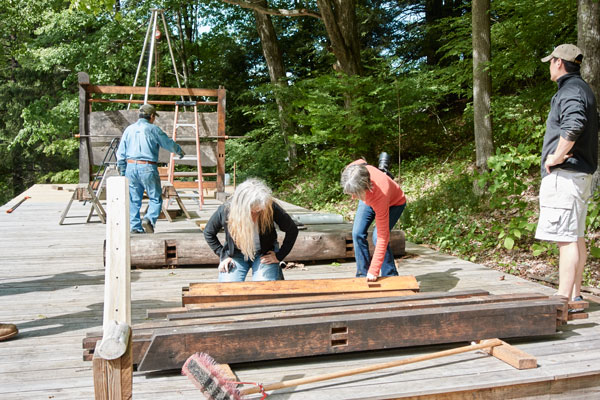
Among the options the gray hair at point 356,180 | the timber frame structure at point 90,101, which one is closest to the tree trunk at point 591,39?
the gray hair at point 356,180

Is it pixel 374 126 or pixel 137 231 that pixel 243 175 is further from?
pixel 137 231

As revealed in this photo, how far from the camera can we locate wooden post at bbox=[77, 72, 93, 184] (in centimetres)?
1004

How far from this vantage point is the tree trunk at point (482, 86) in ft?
29.4

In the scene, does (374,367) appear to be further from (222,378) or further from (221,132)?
(221,132)

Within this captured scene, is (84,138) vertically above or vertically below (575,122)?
above

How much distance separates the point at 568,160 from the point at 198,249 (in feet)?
11.9

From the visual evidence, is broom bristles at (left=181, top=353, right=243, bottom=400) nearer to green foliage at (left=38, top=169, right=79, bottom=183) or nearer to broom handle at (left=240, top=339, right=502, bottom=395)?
broom handle at (left=240, top=339, right=502, bottom=395)

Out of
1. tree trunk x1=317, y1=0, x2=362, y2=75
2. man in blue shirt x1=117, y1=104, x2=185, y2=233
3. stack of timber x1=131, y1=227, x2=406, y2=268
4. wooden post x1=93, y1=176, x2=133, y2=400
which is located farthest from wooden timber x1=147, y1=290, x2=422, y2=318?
tree trunk x1=317, y1=0, x2=362, y2=75

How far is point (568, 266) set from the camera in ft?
12.8

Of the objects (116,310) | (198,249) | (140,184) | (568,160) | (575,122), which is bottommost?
(198,249)

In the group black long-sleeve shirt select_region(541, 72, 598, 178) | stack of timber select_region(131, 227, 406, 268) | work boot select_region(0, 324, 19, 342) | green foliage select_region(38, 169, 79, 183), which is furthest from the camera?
green foliage select_region(38, 169, 79, 183)

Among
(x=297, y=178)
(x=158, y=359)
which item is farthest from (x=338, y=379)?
(x=297, y=178)

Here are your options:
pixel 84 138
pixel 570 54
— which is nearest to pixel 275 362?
pixel 570 54

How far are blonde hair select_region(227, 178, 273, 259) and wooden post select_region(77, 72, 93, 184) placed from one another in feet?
23.0
